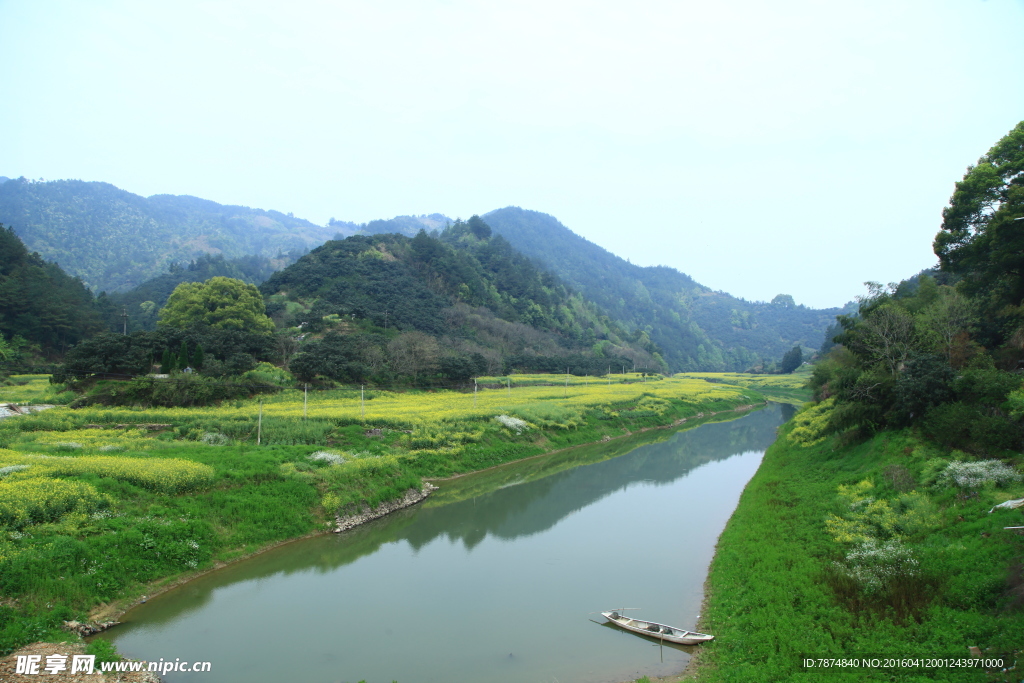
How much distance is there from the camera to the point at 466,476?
25328 millimetres

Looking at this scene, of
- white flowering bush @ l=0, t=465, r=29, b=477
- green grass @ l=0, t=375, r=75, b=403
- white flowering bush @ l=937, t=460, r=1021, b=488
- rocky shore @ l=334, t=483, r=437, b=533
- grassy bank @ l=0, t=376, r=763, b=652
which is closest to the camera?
grassy bank @ l=0, t=376, r=763, b=652

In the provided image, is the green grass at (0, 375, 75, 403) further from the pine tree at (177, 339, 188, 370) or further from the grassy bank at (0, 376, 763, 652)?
the pine tree at (177, 339, 188, 370)

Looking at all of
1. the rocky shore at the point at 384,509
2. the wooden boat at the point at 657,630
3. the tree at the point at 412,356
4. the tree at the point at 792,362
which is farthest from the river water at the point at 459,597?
the tree at the point at 792,362

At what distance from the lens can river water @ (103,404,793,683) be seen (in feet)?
32.7

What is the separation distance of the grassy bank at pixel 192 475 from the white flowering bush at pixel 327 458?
0.18 ft

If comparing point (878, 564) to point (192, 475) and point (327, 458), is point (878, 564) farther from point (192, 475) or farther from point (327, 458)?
point (327, 458)

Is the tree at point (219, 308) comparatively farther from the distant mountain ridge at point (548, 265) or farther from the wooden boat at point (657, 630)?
the distant mountain ridge at point (548, 265)

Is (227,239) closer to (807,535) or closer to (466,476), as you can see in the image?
(466,476)

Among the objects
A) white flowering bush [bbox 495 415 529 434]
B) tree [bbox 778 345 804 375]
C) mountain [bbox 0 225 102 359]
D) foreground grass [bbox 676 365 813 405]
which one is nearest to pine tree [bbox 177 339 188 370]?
mountain [bbox 0 225 102 359]

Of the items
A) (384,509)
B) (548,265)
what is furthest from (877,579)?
(548,265)

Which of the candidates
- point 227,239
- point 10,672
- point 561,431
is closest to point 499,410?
point 561,431

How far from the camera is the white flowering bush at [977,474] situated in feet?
40.4

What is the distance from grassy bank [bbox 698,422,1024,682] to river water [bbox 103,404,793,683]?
1.16 metres

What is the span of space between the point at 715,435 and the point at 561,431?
1366 centimetres
